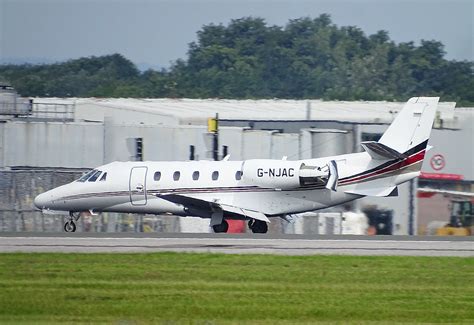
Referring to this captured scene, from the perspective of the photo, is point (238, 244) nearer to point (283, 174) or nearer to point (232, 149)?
point (283, 174)

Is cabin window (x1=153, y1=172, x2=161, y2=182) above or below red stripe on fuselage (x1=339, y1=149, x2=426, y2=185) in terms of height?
below

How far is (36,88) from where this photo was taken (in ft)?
303

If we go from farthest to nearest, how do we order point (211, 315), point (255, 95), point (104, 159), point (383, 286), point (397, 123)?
point (255, 95) → point (104, 159) → point (397, 123) → point (383, 286) → point (211, 315)

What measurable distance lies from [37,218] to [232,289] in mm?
26443

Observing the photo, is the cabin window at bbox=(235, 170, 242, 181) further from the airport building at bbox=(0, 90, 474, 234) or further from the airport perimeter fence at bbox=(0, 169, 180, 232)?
the airport perimeter fence at bbox=(0, 169, 180, 232)

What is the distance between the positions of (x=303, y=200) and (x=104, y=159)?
15579 mm

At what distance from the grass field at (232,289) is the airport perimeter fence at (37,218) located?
748 inches

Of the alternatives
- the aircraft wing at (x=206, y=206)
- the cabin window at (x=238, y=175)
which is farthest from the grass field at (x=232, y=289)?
the cabin window at (x=238, y=175)

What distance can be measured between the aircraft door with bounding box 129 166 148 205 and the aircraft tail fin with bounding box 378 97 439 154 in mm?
8721

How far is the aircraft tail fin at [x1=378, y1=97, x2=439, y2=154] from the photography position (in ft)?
134

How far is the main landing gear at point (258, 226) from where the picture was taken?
42844 mm

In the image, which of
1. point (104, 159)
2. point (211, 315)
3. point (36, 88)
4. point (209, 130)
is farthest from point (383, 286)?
point (36, 88)

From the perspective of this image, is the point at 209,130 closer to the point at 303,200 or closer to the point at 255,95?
the point at 303,200

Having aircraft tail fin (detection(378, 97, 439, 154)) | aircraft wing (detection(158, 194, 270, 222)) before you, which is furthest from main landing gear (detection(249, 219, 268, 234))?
aircraft tail fin (detection(378, 97, 439, 154))
